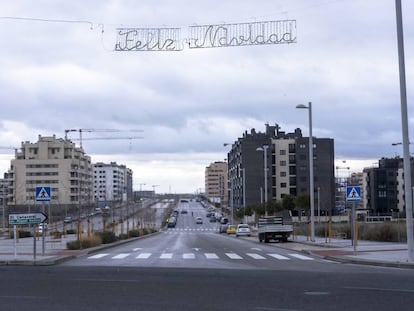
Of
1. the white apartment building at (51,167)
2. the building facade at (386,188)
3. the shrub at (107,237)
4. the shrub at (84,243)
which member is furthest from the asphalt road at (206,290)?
the building facade at (386,188)

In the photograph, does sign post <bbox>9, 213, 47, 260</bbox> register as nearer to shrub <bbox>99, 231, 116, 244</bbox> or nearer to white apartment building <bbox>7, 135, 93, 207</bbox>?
shrub <bbox>99, 231, 116, 244</bbox>

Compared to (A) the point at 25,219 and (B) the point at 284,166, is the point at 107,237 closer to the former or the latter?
(A) the point at 25,219

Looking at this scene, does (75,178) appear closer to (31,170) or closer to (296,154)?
(31,170)

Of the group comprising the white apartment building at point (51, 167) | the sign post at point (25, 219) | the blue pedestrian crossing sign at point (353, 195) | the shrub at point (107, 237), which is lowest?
the shrub at point (107, 237)

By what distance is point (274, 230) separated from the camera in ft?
165

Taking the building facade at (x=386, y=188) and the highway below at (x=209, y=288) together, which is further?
the building facade at (x=386, y=188)

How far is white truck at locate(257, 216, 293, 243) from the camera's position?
49938mm

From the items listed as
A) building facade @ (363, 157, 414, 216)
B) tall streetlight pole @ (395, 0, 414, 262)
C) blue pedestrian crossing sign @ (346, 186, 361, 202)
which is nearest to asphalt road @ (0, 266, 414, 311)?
tall streetlight pole @ (395, 0, 414, 262)

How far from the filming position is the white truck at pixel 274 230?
49938 millimetres

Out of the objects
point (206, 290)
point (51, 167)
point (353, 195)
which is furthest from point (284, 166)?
point (206, 290)

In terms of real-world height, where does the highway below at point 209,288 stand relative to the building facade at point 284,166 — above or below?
below

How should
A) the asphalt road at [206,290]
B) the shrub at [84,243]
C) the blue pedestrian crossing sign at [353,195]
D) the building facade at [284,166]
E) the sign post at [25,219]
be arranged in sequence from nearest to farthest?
the asphalt road at [206,290] → the sign post at [25,219] → the blue pedestrian crossing sign at [353,195] → the shrub at [84,243] → the building facade at [284,166]

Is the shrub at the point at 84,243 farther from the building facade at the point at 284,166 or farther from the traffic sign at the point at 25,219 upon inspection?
the building facade at the point at 284,166

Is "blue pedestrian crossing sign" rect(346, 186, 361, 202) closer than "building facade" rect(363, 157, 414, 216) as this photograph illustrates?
Yes
